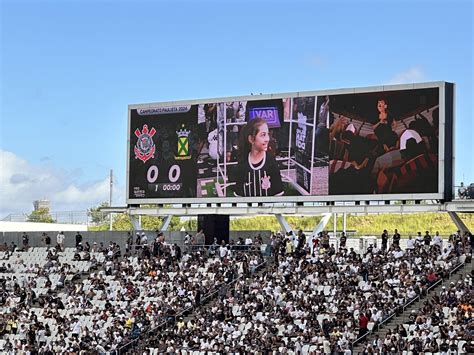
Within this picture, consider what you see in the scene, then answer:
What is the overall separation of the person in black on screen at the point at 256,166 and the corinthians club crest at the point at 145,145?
4879 millimetres

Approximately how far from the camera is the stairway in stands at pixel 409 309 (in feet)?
130

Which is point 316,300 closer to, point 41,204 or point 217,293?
point 217,293

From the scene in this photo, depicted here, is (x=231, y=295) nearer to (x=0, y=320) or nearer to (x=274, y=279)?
(x=274, y=279)

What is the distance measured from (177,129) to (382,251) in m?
11.9

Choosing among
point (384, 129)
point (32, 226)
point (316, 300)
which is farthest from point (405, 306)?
point (32, 226)

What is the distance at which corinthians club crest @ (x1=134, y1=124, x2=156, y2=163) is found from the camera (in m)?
53.0

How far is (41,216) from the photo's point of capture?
343ft

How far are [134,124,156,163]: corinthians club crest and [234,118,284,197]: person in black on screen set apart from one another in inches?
192

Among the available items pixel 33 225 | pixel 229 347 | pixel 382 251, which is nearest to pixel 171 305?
pixel 229 347

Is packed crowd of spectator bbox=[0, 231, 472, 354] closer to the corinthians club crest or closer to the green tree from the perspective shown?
the corinthians club crest

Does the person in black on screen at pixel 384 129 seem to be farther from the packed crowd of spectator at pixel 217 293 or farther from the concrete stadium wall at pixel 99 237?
the concrete stadium wall at pixel 99 237

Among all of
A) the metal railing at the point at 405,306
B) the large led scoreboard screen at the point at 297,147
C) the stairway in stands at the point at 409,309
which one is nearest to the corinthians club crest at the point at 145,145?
the large led scoreboard screen at the point at 297,147

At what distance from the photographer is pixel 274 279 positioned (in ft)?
150

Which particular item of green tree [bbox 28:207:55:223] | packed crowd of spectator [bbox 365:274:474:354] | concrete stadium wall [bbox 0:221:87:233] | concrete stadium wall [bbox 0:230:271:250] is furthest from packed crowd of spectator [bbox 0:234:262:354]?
green tree [bbox 28:207:55:223]
